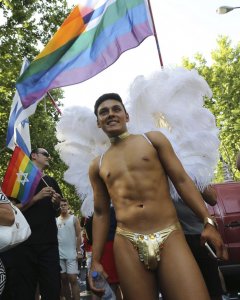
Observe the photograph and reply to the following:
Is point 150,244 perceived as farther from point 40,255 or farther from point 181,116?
point 40,255

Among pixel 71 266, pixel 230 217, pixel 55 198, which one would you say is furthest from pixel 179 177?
pixel 71 266

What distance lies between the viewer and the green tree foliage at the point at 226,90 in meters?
27.7

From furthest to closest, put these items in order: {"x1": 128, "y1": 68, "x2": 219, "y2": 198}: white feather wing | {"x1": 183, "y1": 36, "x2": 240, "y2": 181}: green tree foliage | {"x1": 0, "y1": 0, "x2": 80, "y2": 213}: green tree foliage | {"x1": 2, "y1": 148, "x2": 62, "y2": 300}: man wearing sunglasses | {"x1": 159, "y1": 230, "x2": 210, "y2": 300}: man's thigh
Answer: {"x1": 183, "y1": 36, "x2": 240, "y2": 181}: green tree foliage < {"x1": 0, "y1": 0, "x2": 80, "y2": 213}: green tree foliage < {"x1": 2, "y1": 148, "x2": 62, "y2": 300}: man wearing sunglasses < {"x1": 128, "y1": 68, "x2": 219, "y2": 198}: white feather wing < {"x1": 159, "y1": 230, "x2": 210, "y2": 300}: man's thigh

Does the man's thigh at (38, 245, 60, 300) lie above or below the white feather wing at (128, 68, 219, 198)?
below

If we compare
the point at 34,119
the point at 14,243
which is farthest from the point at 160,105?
the point at 34,119

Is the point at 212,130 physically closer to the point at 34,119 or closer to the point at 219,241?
the point at 219,241

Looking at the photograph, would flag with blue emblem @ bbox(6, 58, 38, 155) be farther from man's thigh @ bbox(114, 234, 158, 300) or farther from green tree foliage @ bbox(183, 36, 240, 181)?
green tree foliage @ bbox(183, 36, 240, 181)

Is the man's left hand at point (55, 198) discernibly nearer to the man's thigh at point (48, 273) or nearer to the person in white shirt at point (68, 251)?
the man's thigh at point (48, 273)

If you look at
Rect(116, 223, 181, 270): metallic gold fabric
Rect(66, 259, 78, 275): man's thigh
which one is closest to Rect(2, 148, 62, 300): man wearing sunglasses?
Rect(116, 223, 181, 270): metallic gold fabric

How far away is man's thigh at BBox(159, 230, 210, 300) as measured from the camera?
2742mm

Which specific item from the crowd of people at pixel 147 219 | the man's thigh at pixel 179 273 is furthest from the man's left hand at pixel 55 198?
the man's thigh at pixel 179 273

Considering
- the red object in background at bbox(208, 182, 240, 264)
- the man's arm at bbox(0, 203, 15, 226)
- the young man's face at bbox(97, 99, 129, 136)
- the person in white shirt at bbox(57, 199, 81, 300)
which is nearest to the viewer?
the man's arm at bbox(0, 203, 15, 226)

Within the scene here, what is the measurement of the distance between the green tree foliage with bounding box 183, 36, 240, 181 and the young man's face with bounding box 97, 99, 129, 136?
23.8 m

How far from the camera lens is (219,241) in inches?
111
